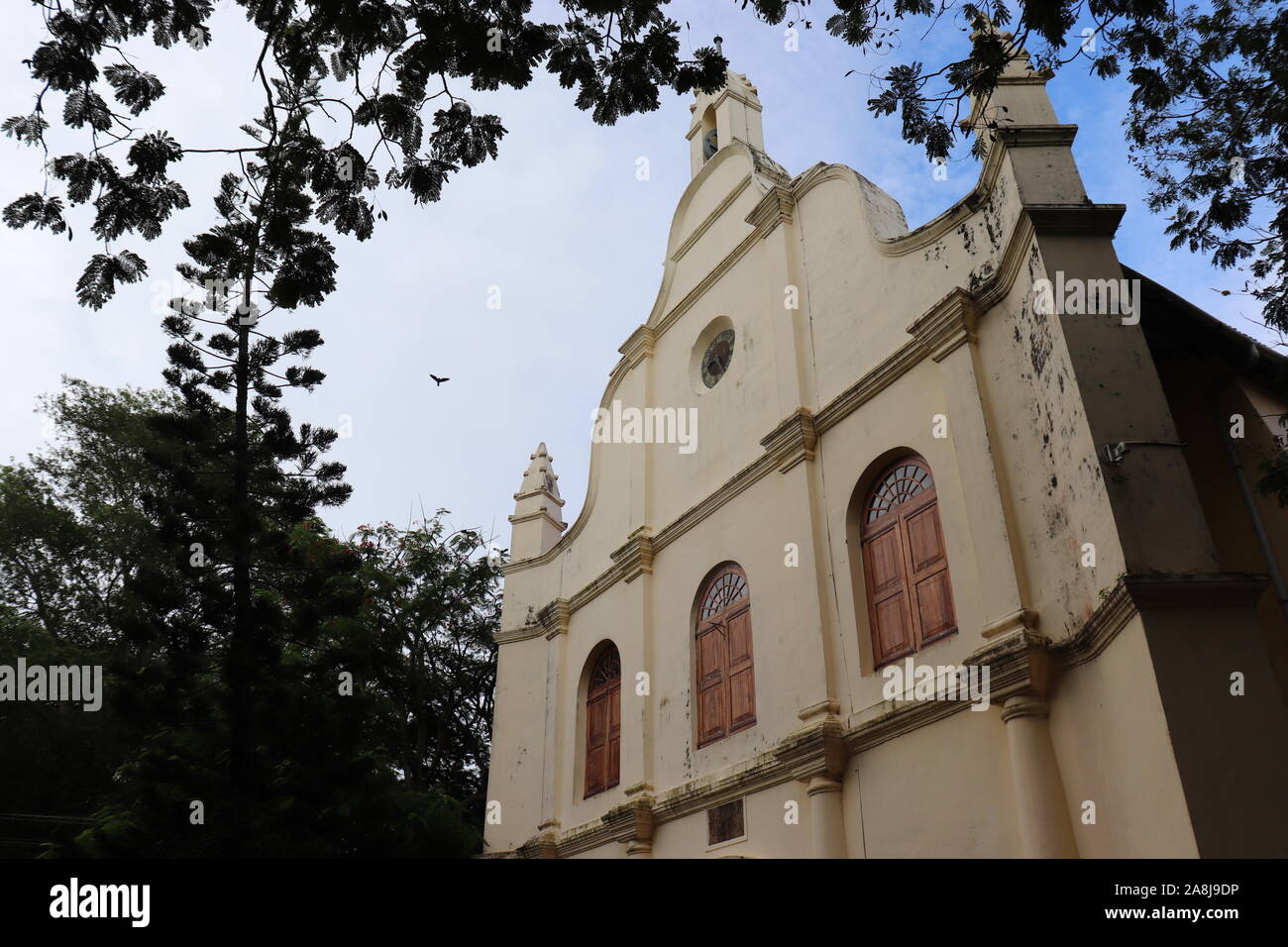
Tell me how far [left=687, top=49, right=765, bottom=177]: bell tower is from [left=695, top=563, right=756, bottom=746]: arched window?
266 inches

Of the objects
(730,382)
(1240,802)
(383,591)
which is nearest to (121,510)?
(383,591)

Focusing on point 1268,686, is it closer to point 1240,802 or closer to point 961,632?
point 1240,802

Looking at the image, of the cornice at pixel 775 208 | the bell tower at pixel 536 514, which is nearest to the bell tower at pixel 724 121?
the cornice at pixel 775 208

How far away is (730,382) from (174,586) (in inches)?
250

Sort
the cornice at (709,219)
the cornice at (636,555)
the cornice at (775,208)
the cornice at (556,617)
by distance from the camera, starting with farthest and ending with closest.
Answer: the cornice at (556,617), the cornice at (709,219), the cornice at (636,555), the cornice at (775,208)

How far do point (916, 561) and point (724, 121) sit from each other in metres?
8.50

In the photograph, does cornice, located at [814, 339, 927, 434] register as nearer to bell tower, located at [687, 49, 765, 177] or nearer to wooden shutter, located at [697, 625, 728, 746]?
wooden shutter, located at [697, 625, 728, 746]

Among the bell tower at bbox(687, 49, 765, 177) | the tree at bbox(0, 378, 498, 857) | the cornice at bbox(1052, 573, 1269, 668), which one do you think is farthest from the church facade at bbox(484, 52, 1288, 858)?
the tree at bbox(0, 378, 498, 857)

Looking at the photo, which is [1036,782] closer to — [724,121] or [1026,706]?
[1026,706]

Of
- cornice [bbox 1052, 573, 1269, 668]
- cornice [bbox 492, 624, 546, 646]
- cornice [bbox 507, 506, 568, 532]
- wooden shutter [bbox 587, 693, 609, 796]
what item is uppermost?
cornice [bbox 507, 506, 568, 532]

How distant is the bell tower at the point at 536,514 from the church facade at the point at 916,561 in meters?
1.39

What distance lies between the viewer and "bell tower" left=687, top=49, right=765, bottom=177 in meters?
14.0

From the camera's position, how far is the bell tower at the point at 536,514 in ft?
47.8

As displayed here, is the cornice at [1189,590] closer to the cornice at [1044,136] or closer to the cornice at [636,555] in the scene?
the cornice at [1044,136]
